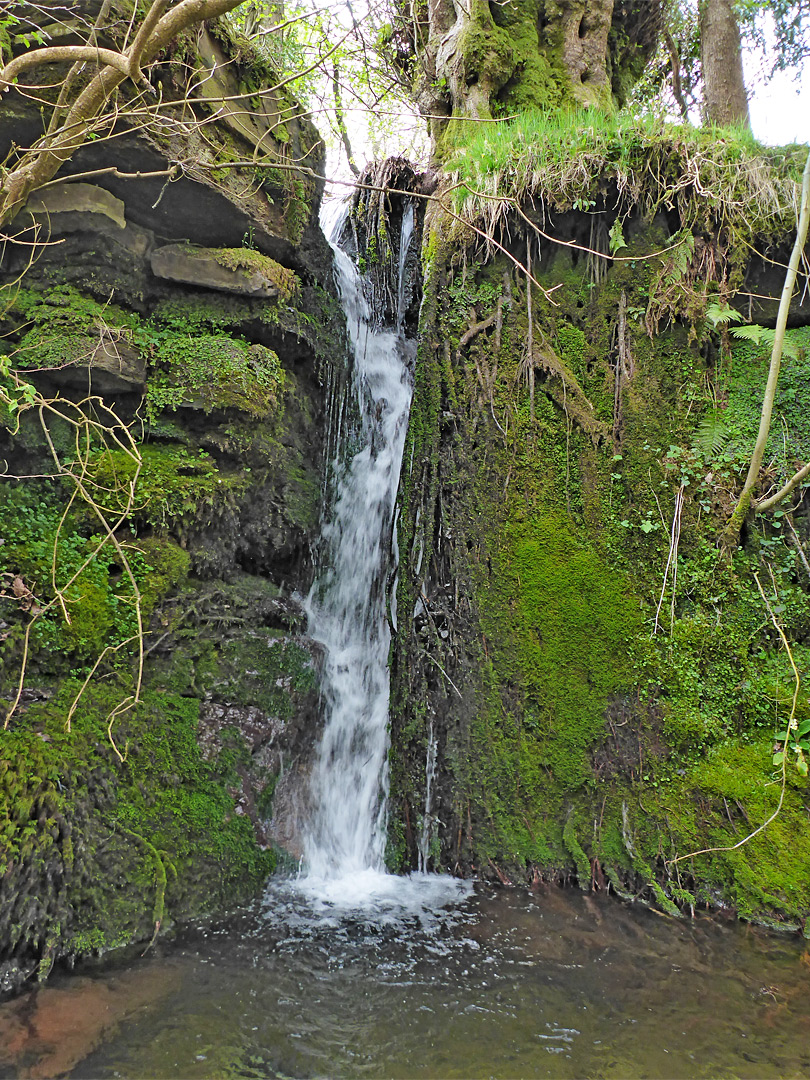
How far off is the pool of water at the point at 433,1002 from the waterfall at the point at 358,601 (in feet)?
3.06

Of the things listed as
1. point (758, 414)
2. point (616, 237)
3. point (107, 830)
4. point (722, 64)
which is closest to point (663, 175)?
point (616, 237)

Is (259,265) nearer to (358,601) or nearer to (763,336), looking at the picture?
(358,601)

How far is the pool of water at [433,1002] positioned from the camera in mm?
2572

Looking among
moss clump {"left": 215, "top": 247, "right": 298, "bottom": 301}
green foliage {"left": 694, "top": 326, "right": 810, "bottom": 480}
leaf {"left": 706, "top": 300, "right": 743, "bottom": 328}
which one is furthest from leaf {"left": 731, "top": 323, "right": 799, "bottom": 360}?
moss clump {"left": 215, "top": 247, "right": 298, "bottom": 301}

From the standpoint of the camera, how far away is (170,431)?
16.1 ft

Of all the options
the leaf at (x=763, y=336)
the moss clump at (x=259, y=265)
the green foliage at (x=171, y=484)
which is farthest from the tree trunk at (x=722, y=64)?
the green foliage at (x=171, y=484)

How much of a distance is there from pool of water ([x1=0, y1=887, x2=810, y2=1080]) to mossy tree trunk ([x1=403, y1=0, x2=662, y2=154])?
733cm

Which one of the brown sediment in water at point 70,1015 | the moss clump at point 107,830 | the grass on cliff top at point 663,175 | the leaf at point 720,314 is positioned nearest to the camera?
the brown sediment in water at point 70,1015

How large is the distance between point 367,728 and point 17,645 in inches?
103

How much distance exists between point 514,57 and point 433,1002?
8.81 m

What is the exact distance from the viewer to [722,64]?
303 inches

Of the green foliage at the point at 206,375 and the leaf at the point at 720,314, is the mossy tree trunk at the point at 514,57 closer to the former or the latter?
the leaf at the point at 720,314

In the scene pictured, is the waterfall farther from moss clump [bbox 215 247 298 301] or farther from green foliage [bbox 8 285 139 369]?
green foliage [bbox 8 285 139 369]

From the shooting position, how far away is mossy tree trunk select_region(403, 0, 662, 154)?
706 cm
